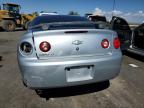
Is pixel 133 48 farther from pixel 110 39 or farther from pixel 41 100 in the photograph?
pixel 41 100

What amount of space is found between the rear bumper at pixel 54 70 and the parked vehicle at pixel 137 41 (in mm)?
3529

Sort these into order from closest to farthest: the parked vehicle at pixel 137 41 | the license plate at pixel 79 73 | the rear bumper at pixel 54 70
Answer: the rear bumper at pixel 54 70, the license plate at pixel 79 73, the parked vehicle at pixel 137 41

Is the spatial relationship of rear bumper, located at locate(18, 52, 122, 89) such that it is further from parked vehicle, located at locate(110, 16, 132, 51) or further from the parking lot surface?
parked vehicle, located at locate(110, 16, 132, 51)

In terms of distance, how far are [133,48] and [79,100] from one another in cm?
388

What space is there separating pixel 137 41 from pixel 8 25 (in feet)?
50.0

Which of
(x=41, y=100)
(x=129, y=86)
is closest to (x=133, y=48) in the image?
(x=129, y=86)

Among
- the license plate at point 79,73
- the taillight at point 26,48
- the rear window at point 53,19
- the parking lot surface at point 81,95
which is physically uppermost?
the rear window at point 53,19

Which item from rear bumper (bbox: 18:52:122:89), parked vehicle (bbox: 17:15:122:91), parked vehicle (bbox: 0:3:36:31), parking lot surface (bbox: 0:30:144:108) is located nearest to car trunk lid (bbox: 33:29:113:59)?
parked vehicle (bbox: 17:15:122:91)

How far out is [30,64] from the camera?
10.2 ft

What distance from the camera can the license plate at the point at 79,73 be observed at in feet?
10.5

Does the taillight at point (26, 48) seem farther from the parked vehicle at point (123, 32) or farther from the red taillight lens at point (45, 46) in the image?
the parked vehicle at point (123, 32)

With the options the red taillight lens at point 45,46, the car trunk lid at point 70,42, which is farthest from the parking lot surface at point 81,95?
the red taillight lens at point 45,46

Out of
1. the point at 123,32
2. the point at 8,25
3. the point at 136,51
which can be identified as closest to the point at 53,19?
the point at 136,51

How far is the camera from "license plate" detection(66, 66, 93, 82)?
10.5 ft
